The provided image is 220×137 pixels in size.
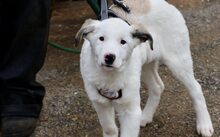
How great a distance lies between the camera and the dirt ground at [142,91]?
3.73 metres

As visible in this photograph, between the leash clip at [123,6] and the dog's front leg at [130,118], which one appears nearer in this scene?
the dog's front leg at [130,118]

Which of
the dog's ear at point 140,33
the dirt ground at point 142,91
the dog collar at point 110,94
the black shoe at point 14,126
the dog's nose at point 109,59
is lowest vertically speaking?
the dirt ground at point 142,91

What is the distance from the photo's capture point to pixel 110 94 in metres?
2.99

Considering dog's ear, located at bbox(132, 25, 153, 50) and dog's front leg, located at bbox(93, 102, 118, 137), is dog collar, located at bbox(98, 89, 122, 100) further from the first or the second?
dog's ear, located at bbox(132, 25, 153, 50)

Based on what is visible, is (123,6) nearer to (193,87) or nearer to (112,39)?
(112,39)

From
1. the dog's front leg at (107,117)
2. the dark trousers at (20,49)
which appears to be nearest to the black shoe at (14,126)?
the dark trousers at (20,49)

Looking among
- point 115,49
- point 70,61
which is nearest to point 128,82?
point 115,49

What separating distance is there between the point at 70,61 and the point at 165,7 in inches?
63.0

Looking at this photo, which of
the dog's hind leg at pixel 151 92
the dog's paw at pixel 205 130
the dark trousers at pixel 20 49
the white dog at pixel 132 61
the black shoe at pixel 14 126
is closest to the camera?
the white dog at pixel 132 61

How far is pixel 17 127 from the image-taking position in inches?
137

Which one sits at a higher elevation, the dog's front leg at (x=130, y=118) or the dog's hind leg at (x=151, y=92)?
the dog's front leg at (x=130, y=118)

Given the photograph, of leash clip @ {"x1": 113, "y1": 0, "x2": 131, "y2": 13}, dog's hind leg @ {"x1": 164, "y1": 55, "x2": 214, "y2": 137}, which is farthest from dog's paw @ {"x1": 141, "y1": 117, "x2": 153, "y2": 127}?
leash clip @ {"x1": 113, "y1": 0, "x2": 131, "y2": 13}

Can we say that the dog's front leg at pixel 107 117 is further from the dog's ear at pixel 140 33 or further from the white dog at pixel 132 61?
the dog's ear at pixel 140 33

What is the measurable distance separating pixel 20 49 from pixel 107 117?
0.73m
